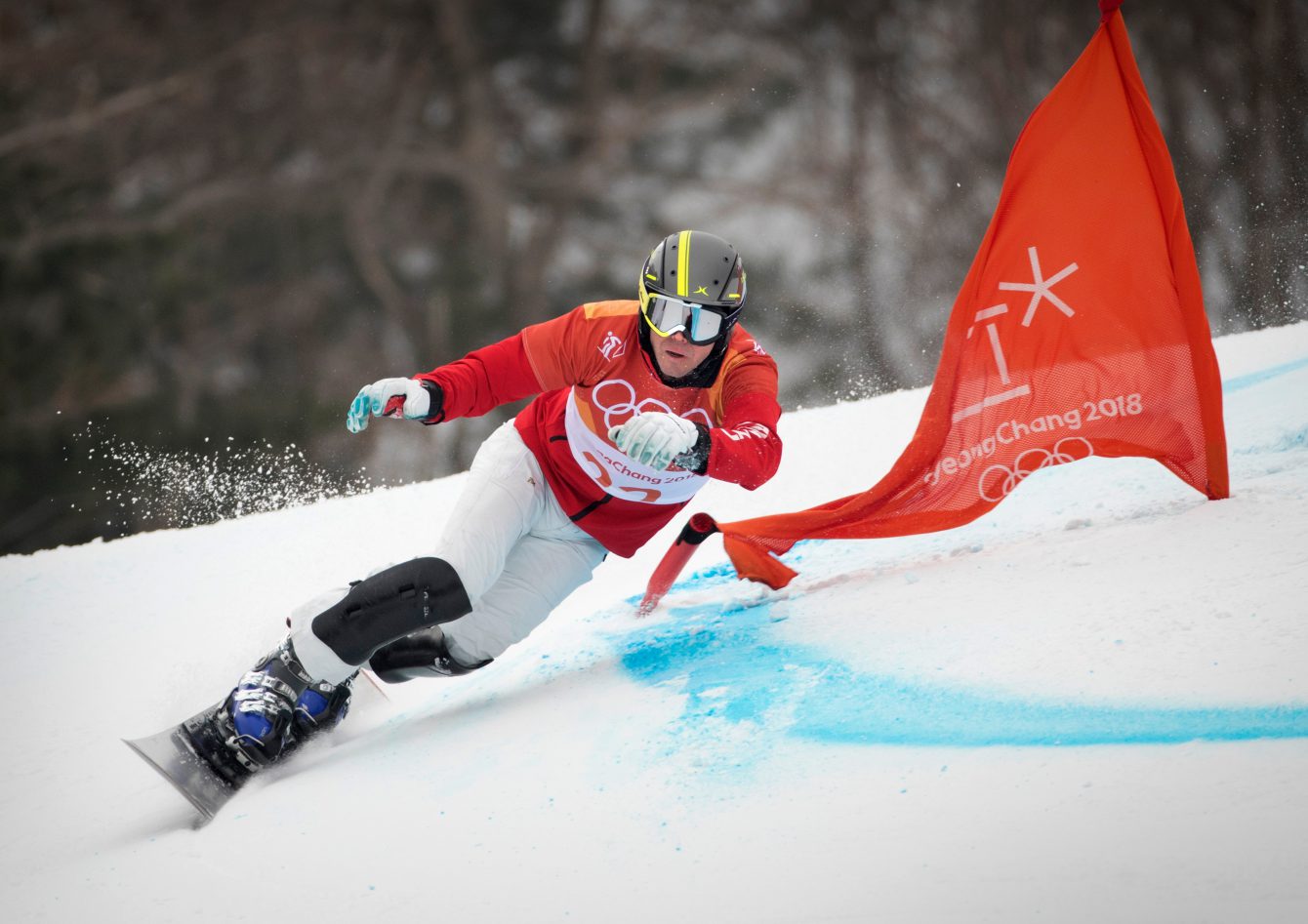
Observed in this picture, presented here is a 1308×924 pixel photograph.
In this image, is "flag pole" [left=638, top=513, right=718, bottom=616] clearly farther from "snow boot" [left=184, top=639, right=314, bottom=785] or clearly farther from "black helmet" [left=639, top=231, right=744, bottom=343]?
"snow boot" [left=184, top=639, right=314, bottom=785]

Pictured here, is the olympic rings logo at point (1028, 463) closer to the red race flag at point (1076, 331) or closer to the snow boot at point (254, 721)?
the red race flag at point (1076, 331)

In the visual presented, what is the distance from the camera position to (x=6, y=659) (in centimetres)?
305

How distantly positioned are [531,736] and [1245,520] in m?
1.42

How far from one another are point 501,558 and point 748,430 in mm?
558

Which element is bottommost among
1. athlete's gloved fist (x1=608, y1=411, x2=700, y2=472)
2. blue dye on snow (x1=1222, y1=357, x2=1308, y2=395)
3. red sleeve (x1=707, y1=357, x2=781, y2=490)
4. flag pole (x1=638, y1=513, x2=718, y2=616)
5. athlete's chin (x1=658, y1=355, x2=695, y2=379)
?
blue dye on snow (x1=1222, y1=357, x2=1308, y2=395)

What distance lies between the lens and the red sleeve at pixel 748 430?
6.56 ft

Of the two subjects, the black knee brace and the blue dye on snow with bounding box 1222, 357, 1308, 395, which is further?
the blue dye on snow with bounding box 1222, 357, 1308, 395

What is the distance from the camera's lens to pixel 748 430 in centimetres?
208

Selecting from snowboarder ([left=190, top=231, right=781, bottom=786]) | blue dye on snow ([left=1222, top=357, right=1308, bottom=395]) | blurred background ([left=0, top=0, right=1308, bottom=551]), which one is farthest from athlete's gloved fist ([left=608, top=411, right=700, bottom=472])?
blurred background ([left=0, top=0, right=1308, bottom=551])

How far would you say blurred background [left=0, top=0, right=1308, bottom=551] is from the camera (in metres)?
9.00

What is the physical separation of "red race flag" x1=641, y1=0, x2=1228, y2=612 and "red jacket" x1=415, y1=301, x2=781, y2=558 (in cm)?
21

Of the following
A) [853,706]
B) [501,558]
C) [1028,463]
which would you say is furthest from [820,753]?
[1028,463]

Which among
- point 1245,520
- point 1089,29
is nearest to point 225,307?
point 1089,29

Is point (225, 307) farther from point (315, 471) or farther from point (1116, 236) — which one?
point (1116, 236)
